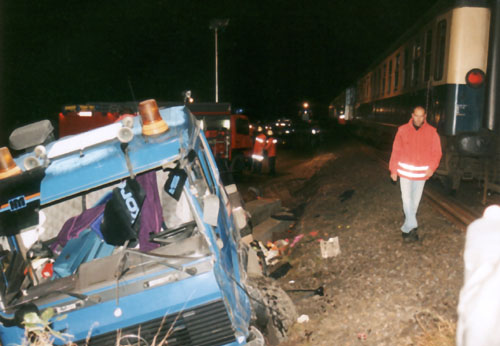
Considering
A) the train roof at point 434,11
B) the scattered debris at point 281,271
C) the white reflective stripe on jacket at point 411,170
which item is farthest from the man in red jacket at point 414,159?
the train roof at point 434,11

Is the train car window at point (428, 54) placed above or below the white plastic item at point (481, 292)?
above

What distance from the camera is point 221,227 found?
3434mm

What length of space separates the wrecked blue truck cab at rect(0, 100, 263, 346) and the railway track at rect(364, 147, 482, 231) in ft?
13.5

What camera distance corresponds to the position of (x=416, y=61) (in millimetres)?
10164

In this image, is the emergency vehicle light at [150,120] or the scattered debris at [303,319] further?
the scattered debris at [303,319]

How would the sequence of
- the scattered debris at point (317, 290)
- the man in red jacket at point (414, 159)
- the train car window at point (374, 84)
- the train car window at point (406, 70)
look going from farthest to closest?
the train car window at point (374, 84)
the train car window at point (406, 70)
the man in red jacket at point (414, 159)
the scattered debris at point (317, 290)

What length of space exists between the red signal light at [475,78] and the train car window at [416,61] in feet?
8.53

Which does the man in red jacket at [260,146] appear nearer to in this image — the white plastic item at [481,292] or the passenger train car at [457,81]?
the passenger train car at [457,81]

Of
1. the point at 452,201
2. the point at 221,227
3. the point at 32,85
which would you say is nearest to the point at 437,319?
the point at 221,227

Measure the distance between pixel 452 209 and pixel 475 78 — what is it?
2634 millimetres

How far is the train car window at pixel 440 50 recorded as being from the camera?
7.88 metres

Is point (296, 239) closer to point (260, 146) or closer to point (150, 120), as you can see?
point (150, 120)

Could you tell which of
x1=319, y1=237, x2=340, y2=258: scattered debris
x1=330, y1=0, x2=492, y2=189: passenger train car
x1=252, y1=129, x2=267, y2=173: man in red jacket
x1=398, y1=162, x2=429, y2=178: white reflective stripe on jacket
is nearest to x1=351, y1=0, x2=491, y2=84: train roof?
x1=330, y1=0, x2=492, y2=189: passenger train car

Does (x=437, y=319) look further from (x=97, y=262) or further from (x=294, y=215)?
(x=294, y=215)
